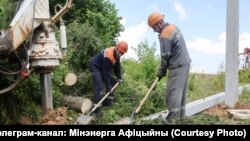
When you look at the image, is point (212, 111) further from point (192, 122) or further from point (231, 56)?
point (192, 122)

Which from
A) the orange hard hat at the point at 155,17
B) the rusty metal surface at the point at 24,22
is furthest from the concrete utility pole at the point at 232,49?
the rusty metal surface at the point at 24,22

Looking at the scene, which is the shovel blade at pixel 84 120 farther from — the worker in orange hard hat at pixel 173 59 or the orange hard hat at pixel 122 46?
the orange hard hat at pixel 122 46

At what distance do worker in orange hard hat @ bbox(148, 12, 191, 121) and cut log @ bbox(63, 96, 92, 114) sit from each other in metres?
2.02

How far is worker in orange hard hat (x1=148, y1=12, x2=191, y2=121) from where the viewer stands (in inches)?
433

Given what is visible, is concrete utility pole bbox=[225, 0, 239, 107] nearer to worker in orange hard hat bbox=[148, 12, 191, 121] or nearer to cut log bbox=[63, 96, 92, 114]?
worker in orange hard hat bbox=[148, 12, 191, 121]

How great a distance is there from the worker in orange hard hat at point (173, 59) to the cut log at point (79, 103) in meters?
2.02

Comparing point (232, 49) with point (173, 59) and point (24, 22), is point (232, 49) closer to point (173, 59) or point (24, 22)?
point (173, 59)

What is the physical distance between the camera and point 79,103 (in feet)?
41.3

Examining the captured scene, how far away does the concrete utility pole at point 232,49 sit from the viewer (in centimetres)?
1432

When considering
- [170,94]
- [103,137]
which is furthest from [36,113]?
[103,137]

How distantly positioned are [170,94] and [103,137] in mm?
3055

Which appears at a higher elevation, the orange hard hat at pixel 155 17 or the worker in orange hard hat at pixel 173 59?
the orange hard hat at pixel 155 17

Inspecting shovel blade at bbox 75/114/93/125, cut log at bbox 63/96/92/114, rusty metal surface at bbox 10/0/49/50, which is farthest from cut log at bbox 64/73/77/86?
rusty metal surface at bbox 10/0/49/50

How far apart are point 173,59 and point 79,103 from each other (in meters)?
2.56
